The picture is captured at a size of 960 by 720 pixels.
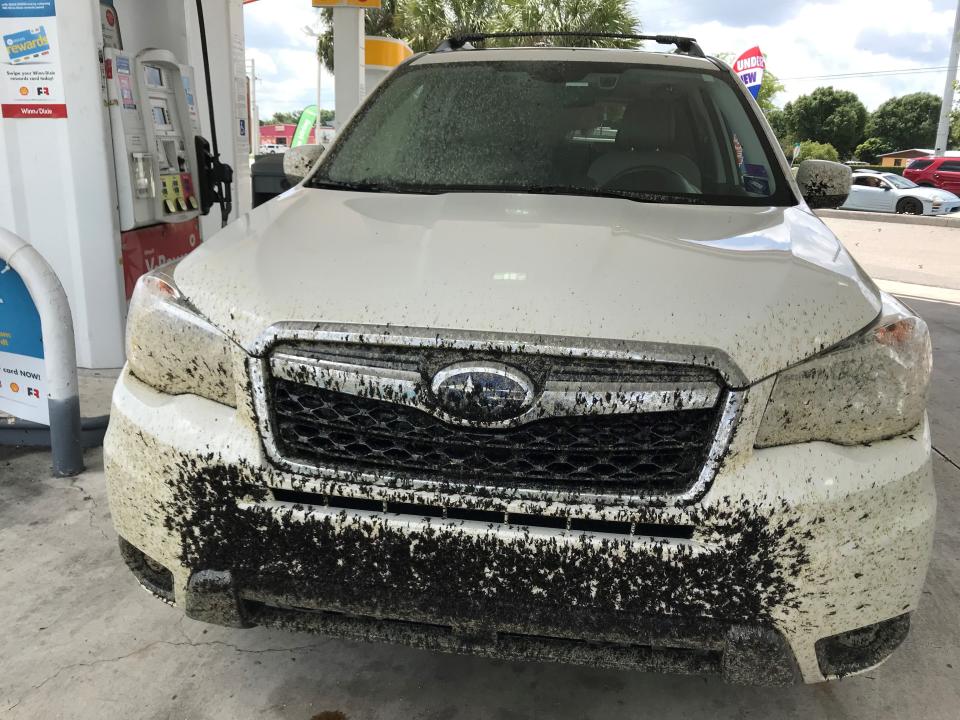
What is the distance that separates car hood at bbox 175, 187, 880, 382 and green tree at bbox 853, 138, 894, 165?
70733 millimetres

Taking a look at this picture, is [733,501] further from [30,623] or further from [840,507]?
[30,623]

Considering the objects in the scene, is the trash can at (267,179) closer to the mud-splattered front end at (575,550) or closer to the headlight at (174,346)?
the headlight at (174,346)

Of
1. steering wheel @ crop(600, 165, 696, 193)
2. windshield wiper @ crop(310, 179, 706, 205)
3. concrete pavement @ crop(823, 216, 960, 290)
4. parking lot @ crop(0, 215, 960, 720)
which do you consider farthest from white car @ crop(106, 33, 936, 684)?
concrete pavement @ crop(823, 216, 960, 290)

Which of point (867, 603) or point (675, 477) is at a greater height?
point (675, 477)

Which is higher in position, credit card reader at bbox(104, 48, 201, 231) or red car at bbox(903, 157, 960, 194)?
credit card reader at bbox(104, 48, 201, 231)

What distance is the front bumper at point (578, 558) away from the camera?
1.66 metres

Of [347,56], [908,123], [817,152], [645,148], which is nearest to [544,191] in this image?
[645,148]

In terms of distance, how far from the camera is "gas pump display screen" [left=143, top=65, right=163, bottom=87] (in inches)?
190

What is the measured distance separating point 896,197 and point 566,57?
806 inches

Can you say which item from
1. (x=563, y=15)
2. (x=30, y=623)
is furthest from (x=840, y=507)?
(x=563, y=15)

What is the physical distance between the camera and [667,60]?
3.29m

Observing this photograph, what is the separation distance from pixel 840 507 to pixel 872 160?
7240 centimetres

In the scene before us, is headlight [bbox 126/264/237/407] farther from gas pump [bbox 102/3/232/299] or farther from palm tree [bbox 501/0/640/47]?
palm tree [bbox 501/0/640/47]

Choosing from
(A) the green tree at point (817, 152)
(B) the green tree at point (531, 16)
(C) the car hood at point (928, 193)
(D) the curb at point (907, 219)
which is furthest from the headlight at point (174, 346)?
(A) the green tree at point (817, 152)
